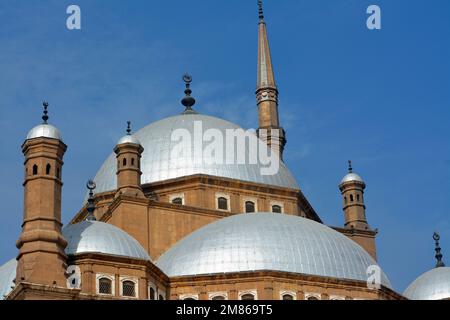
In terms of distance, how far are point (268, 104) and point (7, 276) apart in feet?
51.1

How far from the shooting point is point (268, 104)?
1868 inches

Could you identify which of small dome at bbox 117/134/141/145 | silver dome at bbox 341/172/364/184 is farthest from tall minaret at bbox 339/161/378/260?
small dome at bbox 117/134/141/145

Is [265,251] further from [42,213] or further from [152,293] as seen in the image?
[42,213]

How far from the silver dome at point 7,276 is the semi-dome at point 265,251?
5.16 meters

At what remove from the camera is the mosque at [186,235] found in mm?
32156

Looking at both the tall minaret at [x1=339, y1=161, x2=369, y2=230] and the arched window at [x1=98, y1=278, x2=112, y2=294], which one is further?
the tall minaret at [x1=339, y1=161, x2=369, y2=230]

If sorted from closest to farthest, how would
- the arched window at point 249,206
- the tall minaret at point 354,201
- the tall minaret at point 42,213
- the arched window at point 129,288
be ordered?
the tall minaret at point 42,213 < the arched window at point 129,288 < the arched window at point 249,206 < the tall minaret at point 354,201

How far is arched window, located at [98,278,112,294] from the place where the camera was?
3250 cm

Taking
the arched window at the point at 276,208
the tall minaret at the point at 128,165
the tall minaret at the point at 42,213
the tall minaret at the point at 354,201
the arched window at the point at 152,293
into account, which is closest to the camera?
the tall minaret at the point at 42,213

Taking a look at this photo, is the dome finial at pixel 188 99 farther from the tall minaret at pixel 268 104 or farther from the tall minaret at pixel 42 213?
the tall minaret at pixel 42 213

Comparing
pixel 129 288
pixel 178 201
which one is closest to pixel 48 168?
pixel 129 288

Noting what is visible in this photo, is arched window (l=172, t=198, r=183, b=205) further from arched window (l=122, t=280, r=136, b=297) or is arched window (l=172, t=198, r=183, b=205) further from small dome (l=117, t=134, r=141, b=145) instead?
arched window (l=122, t=280, r=136, b=297)

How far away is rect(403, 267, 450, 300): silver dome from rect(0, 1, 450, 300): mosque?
0.05m

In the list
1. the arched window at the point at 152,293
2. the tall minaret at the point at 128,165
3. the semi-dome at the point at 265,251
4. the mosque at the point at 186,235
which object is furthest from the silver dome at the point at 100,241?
the tall minaret at the point at 128,165
